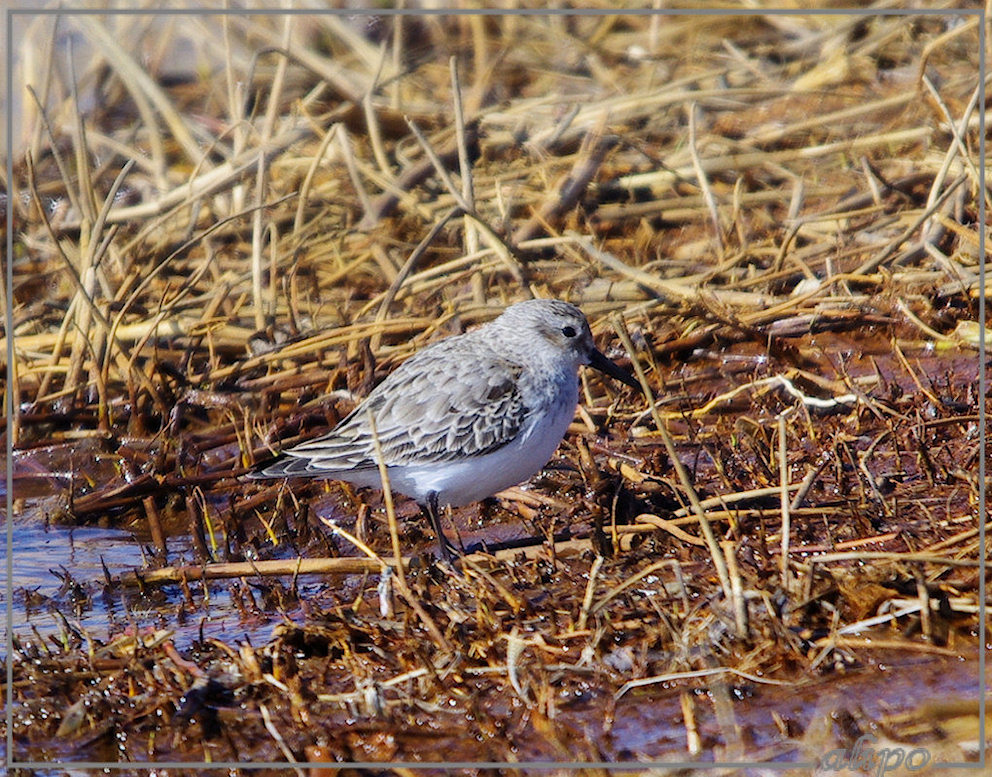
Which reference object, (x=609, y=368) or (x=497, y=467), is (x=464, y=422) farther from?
(x=609, y=368)

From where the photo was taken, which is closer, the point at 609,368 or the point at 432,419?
the point at 432,419

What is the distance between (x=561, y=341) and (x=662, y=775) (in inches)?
81.0

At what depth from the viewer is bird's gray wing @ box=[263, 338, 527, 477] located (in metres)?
4.82

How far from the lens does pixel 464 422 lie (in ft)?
15.9

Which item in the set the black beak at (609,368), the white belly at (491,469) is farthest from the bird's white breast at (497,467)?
the black beak at (609,368)

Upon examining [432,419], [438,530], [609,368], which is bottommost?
[438,530]

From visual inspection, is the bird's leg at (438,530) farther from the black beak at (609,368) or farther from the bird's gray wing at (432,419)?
the black beak at (609,368)

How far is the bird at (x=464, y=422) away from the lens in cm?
478

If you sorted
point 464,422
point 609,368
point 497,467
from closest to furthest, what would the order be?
point 497,467
point 464,422
point 609,368

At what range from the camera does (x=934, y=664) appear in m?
3.82

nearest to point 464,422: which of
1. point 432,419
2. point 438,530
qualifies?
point 432,419

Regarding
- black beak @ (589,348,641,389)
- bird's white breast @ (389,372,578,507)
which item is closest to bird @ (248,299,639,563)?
bird's white breast @ (389,372,578,507)

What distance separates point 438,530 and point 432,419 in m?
0.44

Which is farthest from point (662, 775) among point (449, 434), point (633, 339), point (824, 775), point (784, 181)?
point (784, 181)
